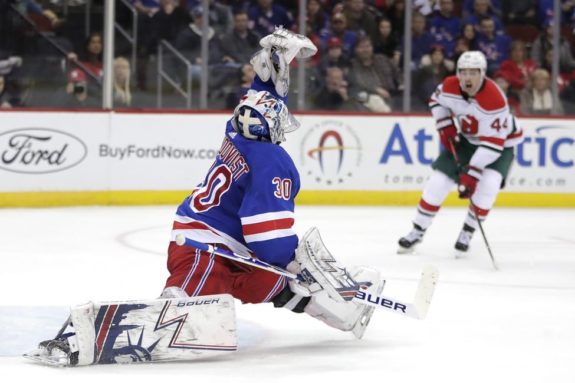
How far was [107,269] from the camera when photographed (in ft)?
20.8

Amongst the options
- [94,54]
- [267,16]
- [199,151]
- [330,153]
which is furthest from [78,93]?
[330,153]

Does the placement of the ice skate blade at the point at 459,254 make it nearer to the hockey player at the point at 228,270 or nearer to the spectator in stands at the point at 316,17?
the hockey player at the point at 228,270

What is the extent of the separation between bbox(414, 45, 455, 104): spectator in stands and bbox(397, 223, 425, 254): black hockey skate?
3532 mm

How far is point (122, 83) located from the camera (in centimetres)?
997

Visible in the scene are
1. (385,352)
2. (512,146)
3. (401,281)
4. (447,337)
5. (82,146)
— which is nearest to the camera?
(385,352)

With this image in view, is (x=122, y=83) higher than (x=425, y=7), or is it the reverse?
(x=425, y=7)

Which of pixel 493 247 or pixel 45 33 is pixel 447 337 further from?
pixel 45 33

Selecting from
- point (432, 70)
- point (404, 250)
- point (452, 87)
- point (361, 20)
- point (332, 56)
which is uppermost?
point (361, 20)

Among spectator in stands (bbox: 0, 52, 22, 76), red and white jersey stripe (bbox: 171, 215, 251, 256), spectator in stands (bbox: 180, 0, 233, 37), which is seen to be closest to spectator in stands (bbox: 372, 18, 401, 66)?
spectator in stands (bbox: 180, 0, 233, 37)

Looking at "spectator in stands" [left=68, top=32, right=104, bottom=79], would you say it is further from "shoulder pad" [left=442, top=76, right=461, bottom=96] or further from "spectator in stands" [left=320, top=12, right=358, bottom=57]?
"shoulder pad" [left=442, top=76, right=461, bottom=96]

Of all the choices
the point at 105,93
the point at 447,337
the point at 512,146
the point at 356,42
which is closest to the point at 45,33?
the point at 105,93

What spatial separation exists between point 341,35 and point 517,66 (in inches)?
63.9

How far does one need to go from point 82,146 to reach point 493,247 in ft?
11.3

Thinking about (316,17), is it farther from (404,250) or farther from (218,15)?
(404,250)
